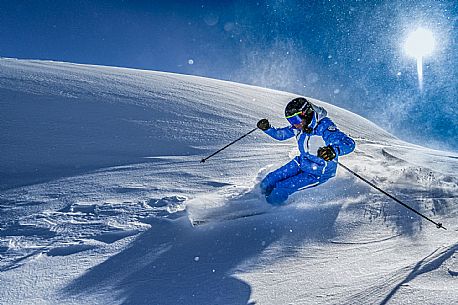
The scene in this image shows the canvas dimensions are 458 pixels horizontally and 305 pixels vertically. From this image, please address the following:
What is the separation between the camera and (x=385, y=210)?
12.8 feet

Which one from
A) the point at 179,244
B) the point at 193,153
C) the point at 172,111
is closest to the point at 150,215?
the point at 179,244

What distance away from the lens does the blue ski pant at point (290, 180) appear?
13.7 ft

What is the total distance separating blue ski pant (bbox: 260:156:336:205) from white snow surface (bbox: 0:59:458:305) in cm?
11

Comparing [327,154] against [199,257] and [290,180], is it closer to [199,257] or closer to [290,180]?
[290,180]

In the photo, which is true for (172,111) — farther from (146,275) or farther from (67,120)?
(146,275)

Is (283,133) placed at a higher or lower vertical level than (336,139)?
higher

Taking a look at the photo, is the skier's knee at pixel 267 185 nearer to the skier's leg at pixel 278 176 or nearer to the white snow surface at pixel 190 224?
the skier's leg at pixel 278 176

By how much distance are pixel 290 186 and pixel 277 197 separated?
243 millimetres

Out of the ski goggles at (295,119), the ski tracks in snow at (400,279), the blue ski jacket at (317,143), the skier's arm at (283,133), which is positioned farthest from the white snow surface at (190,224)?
the ski goggles at (295,119)

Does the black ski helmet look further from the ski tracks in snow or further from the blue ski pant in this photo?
the ski tracks in snow

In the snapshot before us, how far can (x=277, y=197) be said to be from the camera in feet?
13.5

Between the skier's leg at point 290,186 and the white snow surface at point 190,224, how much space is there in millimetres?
94

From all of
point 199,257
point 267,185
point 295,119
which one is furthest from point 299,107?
point 199,257

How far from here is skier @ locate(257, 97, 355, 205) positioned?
4129 millimetres
